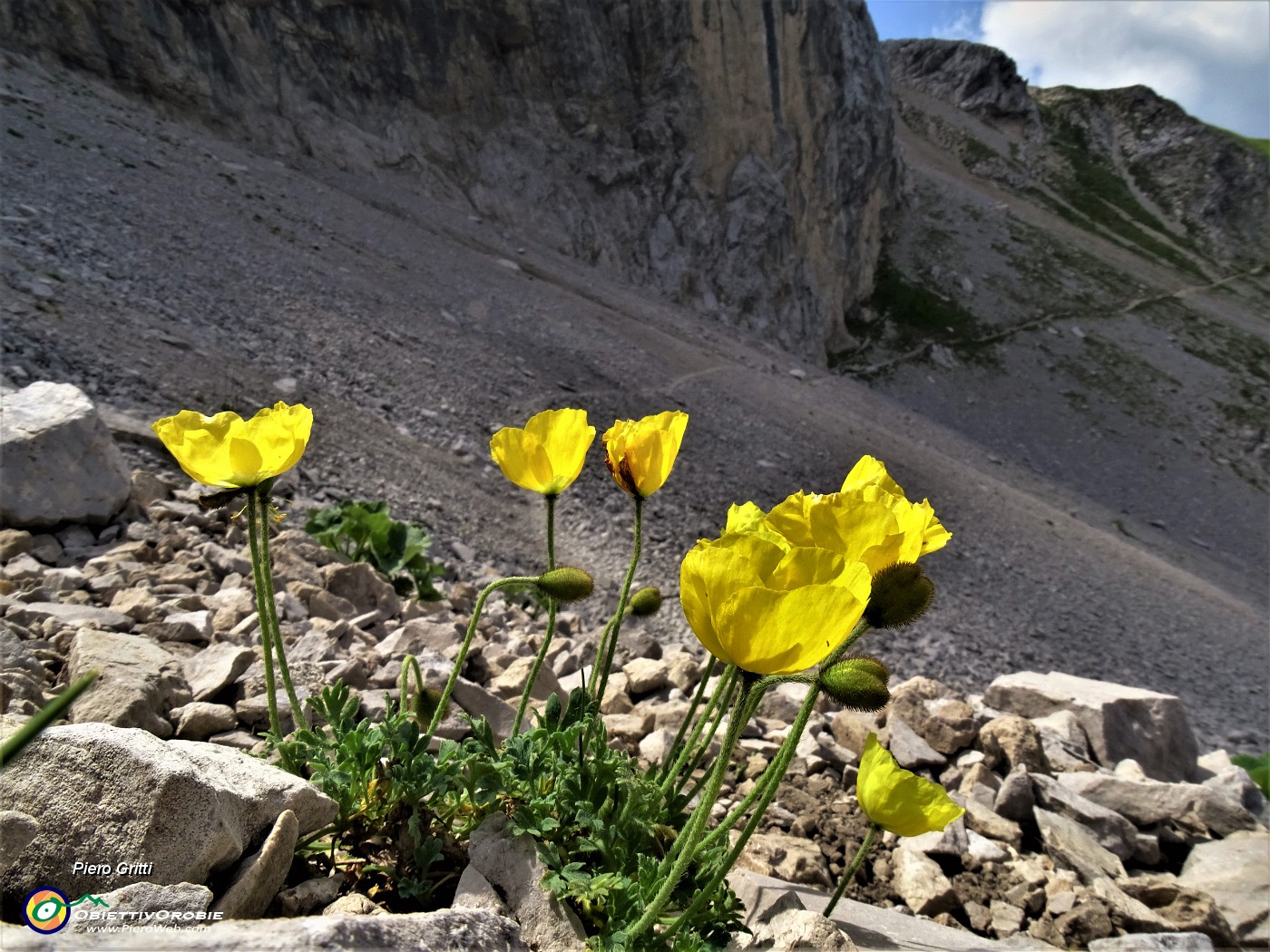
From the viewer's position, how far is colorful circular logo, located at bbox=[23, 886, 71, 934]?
1268mm

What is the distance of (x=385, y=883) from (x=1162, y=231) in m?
63.2

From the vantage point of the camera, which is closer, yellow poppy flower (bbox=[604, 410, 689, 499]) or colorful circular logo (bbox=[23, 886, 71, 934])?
colorful circular logo (bbox=[23, 886, 71, 934])

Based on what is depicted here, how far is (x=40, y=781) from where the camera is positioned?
4.89 feet

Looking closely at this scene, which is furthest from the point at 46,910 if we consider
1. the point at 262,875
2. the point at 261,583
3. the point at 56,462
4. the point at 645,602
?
the point at 56,462

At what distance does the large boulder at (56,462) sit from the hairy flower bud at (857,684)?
3923 millimetres

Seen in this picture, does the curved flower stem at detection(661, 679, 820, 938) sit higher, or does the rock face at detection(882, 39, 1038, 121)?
the rock face at detection(882, 39, 1038, 121)

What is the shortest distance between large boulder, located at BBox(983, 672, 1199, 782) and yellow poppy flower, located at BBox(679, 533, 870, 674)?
4.76m

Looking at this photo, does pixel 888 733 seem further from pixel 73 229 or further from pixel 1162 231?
pixel 1162 231

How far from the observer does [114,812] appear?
1.48 metres

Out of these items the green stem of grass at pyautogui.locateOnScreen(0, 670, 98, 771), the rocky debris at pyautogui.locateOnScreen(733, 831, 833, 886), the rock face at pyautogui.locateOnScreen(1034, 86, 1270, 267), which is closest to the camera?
the green stem of grass at pyautogui.locateOnScreen(0, 670, 98, 771)

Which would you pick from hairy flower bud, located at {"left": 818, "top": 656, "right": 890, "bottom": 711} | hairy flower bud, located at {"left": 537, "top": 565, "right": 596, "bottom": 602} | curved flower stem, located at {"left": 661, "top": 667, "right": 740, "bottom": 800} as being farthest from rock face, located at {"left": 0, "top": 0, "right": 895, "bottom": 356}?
hairy flower bud, located at {"left": 818, "top": 656, "right": 890, "bottom": 711}

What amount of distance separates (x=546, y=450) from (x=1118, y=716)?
195 inches

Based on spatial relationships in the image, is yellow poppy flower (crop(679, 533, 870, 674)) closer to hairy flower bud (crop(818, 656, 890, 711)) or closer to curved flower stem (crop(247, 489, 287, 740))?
hairy flower bud (crop(818, 656, 890, 711))

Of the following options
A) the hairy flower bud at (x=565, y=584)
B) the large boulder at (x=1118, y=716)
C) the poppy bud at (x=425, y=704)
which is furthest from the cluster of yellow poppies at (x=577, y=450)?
the large boulder at (x=1118, y=716)
